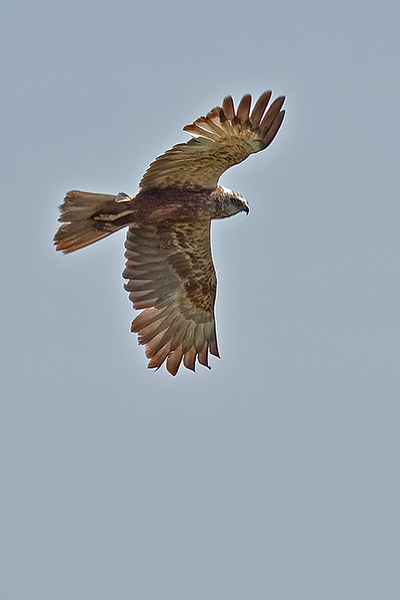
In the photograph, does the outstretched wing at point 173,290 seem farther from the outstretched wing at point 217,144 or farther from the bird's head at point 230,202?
the outstretched wing at point 217,144

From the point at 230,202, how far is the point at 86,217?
195cm

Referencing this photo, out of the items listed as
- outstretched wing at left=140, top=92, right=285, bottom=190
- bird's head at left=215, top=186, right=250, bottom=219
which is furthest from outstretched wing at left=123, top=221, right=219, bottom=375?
outstretched wing at left=140, top=92, right=285, bottom=190

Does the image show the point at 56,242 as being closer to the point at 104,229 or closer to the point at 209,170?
the point at 104,229

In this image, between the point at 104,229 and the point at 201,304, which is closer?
the point at 104,229

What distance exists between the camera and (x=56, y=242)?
67.4ft

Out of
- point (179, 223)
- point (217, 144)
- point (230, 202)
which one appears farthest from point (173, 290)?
point (217, 144)

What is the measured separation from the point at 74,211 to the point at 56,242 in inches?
18.9

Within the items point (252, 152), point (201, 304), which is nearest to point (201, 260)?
point (201, 304)

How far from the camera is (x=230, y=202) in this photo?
20.8 meters

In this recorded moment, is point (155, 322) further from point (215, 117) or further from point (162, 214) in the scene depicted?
point (215, 117)

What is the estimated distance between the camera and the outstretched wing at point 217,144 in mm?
19375

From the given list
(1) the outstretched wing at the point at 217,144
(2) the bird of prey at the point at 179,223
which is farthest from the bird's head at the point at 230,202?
(1) the outstretched wing at the point at 217,144

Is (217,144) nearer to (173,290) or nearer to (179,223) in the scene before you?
(179,223)

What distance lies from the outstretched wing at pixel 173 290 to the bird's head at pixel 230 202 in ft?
1.52
